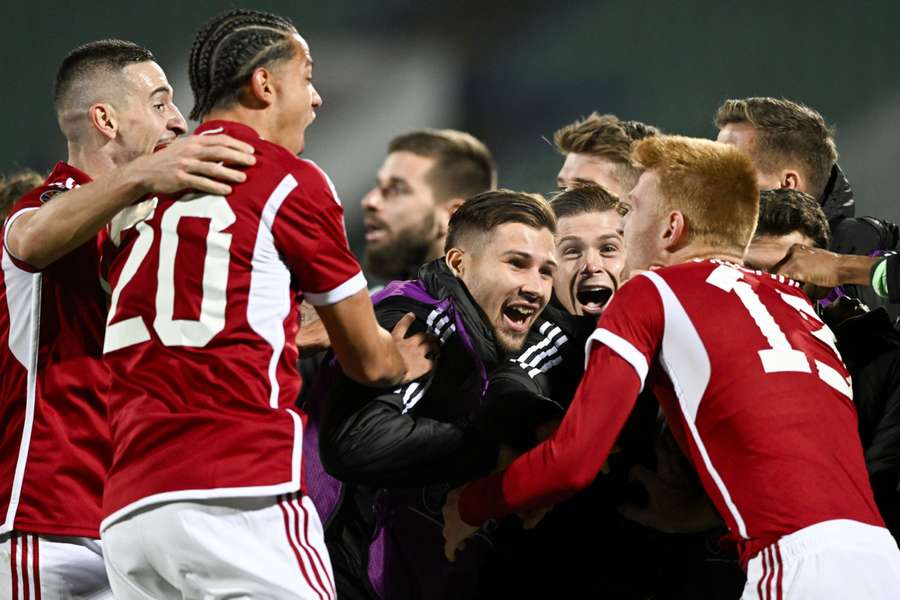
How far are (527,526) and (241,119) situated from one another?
1.29m

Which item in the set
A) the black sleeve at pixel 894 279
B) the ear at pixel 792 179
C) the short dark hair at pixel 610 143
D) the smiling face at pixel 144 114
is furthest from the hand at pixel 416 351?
the short dark hair at pixel 610 143

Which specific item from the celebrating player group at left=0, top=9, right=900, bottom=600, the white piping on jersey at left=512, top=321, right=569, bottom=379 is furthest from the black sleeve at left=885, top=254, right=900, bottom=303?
the white piping on jersey at left=512, top=321, right=569, bottom=379

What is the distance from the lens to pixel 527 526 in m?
3.09

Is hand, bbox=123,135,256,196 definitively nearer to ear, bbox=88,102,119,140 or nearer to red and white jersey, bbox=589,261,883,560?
ear, bbox=88,102,119,140

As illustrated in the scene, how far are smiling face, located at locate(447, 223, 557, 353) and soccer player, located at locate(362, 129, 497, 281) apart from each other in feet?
9.60

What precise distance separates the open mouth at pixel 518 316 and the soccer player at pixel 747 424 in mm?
806

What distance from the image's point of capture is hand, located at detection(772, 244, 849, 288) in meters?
3.21

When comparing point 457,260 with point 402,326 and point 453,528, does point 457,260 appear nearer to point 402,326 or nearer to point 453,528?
point 402,326

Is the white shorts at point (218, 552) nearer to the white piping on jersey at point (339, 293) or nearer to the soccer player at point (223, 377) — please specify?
the soccer player at point (223, 377)

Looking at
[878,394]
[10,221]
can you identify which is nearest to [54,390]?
[10,221]

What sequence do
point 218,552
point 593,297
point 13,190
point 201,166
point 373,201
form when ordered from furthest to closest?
point 373,201 < point 13,190 < point 593,297 < point 201,166 < point 218,552

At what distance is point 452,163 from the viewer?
263 inches

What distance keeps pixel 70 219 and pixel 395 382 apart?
79 centimetres

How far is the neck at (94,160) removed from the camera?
307cm
